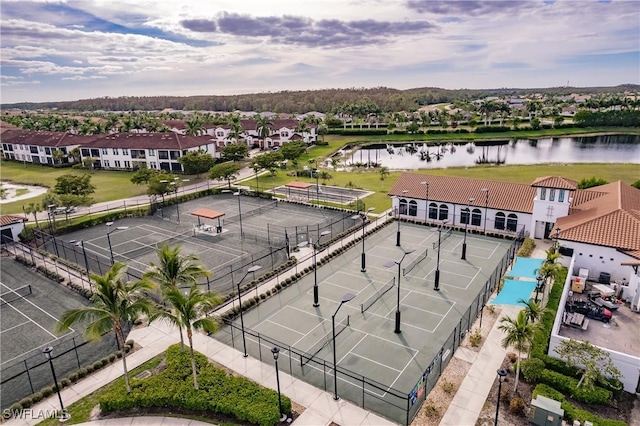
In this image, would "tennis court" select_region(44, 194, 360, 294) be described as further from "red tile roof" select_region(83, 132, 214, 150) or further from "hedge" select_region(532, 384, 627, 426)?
"red tile roof" select_region(83, 132, 214, 150)

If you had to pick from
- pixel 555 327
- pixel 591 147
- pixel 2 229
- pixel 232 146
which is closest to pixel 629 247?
pixel 555 327

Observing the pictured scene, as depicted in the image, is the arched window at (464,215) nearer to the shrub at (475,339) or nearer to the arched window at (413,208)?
the arched window at (413,208)

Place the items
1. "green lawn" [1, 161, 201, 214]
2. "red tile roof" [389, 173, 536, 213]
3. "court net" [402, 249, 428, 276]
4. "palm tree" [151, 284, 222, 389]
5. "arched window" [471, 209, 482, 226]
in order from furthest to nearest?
"green lawn" [1, 161, 201, 214] < "arched window" [471, 209, 482, 226] < "red tile roof" [389, 173, 536, 213] < "court net" [402, 249, 428, 276] < "palm tree" [151, 284, 222, 389]

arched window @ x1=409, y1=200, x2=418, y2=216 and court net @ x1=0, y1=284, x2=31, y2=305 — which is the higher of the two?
arched window @ x1=409, y1=200, x2=418, y2=216

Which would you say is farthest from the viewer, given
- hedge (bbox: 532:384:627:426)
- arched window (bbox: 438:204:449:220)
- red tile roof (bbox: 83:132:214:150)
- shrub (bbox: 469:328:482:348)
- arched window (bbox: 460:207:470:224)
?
red tile roof (bbox: 83:132:214:150)

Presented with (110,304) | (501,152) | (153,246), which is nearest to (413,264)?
(110,304)

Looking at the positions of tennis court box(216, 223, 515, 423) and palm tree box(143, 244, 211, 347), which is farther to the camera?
tennis court box(216, 223, 515, 423)

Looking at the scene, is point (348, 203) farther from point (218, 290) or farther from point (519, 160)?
point (519, 160)

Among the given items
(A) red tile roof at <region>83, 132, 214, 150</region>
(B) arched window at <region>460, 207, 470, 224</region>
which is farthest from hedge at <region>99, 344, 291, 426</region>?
(A) red tile roof at <region>83, 132, 214, 150</region>
